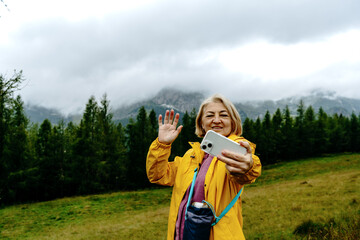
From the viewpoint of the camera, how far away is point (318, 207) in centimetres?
993

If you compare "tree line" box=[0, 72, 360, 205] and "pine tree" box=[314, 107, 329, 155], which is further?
"pine tree" box=[314, 107, 329, 155]

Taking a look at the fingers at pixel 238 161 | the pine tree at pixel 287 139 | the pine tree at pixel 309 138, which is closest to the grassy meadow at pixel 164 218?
the fingers at pixel 238 161

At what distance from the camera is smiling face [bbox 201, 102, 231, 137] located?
2465 millimetres

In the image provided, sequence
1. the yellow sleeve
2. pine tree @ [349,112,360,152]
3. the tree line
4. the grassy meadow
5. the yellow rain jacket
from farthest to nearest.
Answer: pine tree @ [349,112,360,152] → the tree line → the grassy meadow → the yellow sleeve → the yellow rain jacket

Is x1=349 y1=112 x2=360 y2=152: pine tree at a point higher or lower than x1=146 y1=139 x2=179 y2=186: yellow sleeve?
lower

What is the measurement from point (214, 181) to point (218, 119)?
70cm

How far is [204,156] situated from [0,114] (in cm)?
3142

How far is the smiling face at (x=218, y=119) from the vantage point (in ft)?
8.09

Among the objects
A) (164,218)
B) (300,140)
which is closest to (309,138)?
(300,140)

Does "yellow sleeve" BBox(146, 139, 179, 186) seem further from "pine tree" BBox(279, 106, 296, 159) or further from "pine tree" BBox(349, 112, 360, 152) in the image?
"pine tree" BBox(349, 112, 360, 152)

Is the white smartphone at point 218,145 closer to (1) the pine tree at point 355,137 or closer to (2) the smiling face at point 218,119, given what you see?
(2) the smiling face at point 218,119

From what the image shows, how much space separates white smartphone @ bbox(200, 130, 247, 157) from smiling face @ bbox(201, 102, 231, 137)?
62 centimetres

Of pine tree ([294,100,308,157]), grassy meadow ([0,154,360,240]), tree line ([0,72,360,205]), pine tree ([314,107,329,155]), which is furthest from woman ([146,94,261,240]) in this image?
pine tree ([314,107,329,155])

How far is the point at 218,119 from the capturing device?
246 centimetres
